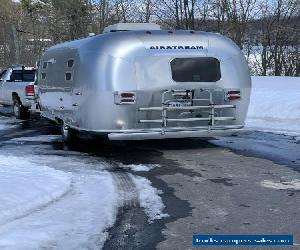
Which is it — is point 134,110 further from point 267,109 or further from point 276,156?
point 267,109

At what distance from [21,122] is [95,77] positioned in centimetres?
858

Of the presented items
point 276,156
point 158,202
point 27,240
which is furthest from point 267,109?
point 27,240

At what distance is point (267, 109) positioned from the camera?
17.1 m

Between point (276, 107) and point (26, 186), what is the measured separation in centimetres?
1095

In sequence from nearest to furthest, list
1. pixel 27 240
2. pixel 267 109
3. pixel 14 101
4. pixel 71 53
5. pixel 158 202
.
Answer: pixel 27 240 < pixel 158 202 < pixel 71 53 < pixel 267 109 < pixel 14 101

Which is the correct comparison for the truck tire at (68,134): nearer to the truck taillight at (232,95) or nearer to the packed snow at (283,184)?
the truck taillight at (232,95)

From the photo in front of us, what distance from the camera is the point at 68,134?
494 inches

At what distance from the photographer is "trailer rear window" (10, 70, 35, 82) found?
20.0 metres

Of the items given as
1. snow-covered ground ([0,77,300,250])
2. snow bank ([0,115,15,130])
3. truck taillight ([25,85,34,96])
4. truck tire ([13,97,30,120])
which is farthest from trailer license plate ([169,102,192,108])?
truck tire ([13,97,30,120])

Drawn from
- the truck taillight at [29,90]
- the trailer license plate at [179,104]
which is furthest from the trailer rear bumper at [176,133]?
the truck taillight at [29,90]

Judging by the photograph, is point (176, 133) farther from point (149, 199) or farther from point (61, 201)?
point (61, 201)

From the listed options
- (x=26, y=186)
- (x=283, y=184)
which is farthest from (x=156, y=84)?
(x=26, y=186)

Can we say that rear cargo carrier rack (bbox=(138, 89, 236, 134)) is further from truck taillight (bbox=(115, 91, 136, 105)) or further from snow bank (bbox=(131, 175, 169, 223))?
snow bank (bbox=(131, 175, 169, 223))

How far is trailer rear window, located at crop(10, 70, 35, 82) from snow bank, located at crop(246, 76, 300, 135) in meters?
7.74
